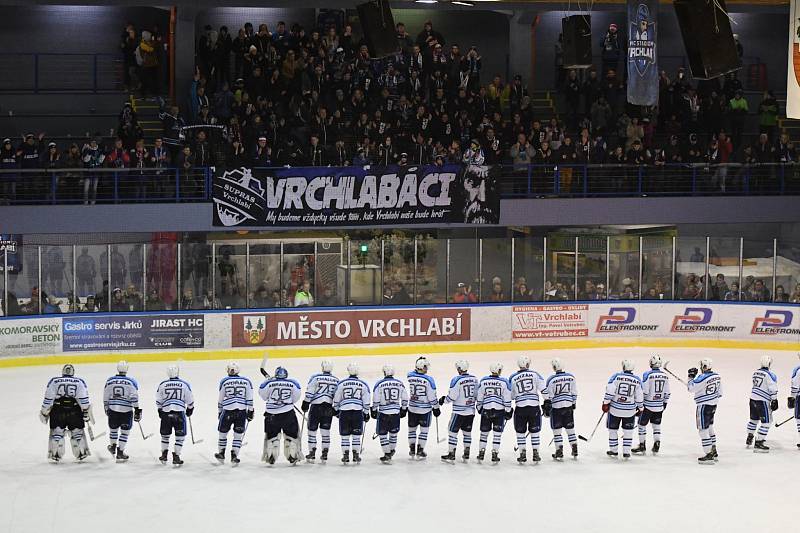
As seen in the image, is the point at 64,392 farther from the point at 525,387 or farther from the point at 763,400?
the point at 763,400

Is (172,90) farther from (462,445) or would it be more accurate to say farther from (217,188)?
(462,445)

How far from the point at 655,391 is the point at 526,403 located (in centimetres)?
166

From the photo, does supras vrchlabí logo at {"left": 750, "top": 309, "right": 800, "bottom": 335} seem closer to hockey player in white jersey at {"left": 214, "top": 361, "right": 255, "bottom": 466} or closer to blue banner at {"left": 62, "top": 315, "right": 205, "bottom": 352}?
blue banner at {"left": 62, "top": 315, "right": 205, "bottom": 352}

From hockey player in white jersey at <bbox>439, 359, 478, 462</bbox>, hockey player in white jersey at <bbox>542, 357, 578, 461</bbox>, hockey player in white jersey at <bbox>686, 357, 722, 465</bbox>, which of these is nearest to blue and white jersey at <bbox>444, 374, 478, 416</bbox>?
hockey player in white jersey at <bbox>439, 359, 478, 462</bbox>

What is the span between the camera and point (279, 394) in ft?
47.8

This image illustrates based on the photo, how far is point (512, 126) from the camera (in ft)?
79.2

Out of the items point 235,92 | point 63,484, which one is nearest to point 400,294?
point 235,92

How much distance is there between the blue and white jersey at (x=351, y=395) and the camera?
48.1 feet

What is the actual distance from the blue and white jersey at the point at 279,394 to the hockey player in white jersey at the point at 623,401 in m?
3.84

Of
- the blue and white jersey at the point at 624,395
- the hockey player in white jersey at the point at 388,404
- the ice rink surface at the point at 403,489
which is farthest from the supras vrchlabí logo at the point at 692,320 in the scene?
the hockey player in white jersey at the point at 388,404

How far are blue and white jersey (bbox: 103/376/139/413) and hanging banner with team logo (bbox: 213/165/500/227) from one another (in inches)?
280

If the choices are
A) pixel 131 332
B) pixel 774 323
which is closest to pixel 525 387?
pixel 131 332

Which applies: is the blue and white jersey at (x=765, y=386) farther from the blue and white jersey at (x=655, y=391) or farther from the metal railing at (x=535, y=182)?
the metal railing at (x=535, y=182)

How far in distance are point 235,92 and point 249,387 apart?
10.5 metres
